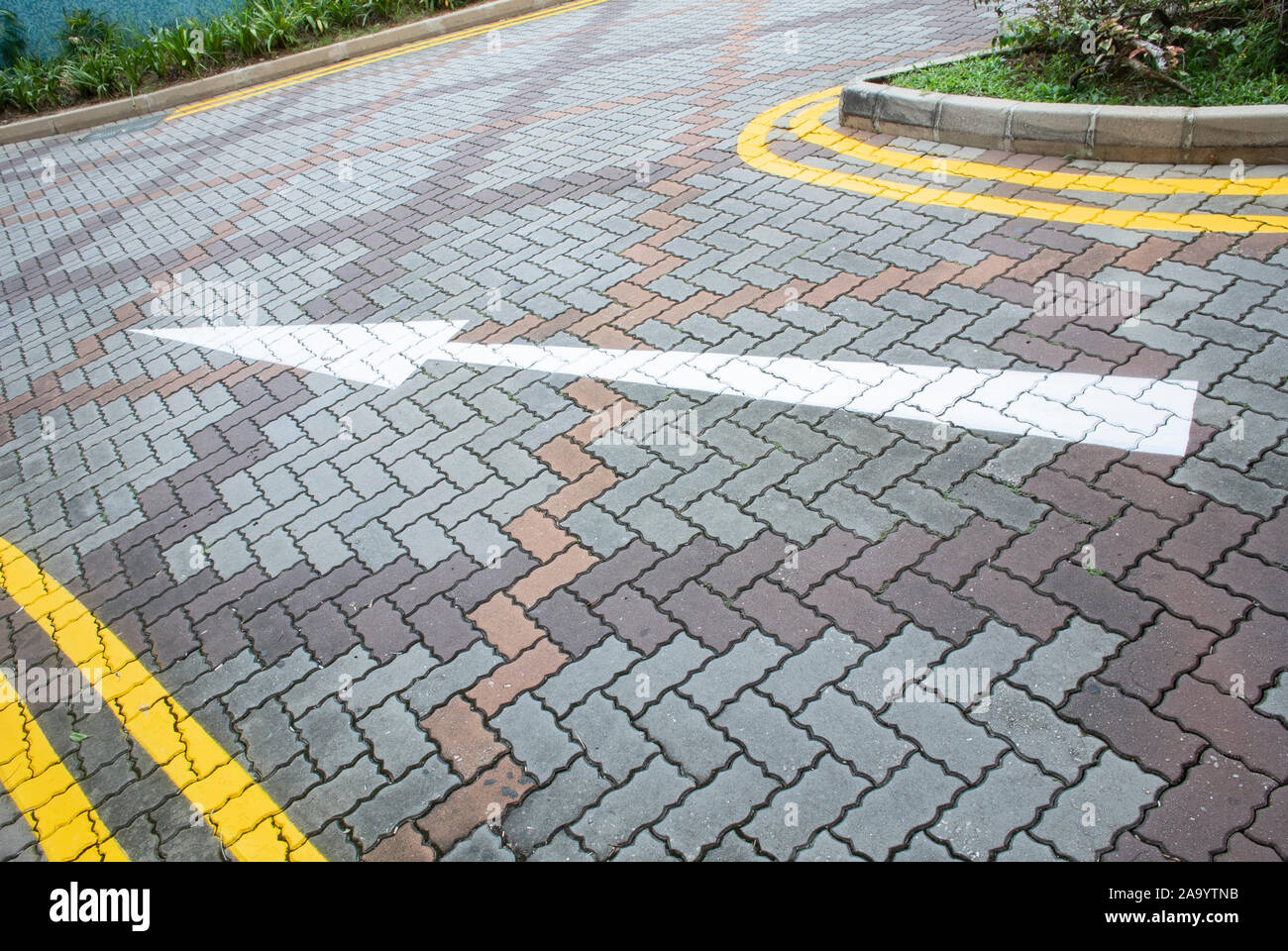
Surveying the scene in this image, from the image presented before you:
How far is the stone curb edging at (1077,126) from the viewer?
5598 mm

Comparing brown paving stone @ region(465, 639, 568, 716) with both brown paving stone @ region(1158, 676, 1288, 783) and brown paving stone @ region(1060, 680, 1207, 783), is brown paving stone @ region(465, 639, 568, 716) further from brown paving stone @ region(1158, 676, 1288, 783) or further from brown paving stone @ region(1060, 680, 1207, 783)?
brown paving stone @ region(1158, 676, 1288, 783)

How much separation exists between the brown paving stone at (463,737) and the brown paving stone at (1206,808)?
2.20 metres

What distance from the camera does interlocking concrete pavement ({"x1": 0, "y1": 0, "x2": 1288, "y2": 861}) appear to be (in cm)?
293

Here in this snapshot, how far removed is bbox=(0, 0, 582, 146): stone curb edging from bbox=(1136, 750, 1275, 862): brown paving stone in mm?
15103

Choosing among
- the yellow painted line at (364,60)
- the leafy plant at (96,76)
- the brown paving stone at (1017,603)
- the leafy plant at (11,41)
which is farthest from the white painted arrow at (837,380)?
the leafy plant at (11,41)

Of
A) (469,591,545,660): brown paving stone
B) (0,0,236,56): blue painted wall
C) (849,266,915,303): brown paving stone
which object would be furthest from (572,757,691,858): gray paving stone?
(0,0,236,56): blue painted wall

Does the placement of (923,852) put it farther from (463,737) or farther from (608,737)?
(463,737)

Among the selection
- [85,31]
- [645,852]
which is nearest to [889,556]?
[645,852]

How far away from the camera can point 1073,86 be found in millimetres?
6629

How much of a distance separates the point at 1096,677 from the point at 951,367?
1984 mm

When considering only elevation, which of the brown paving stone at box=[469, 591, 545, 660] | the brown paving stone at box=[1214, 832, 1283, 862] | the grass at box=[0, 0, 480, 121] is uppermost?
the grass at box=[0, 0, 480, 121]

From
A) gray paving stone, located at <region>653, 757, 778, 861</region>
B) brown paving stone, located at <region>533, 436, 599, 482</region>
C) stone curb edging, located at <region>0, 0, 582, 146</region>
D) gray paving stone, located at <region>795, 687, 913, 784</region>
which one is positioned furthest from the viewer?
stone curb edging, located at <region>0, 0, 582, 146</region>

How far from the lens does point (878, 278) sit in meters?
5.41
